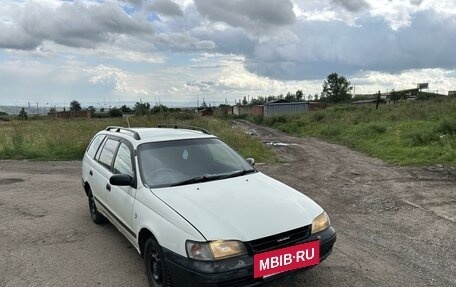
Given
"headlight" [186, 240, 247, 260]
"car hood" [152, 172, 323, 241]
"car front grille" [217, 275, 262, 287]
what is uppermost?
"car hood" [152, 172, 323, 241]

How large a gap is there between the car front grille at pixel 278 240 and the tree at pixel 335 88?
314 ft

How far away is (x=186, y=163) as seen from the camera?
4477 mm

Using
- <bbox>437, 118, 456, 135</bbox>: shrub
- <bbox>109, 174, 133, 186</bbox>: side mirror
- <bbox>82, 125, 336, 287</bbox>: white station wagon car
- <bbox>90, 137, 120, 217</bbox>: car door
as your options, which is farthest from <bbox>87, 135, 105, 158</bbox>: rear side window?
<bbox>437, 118, 456, 135</bbox>: shrub

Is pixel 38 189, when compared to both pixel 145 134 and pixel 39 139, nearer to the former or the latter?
pixel 145 134

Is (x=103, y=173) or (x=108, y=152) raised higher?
(x=108, y=152)

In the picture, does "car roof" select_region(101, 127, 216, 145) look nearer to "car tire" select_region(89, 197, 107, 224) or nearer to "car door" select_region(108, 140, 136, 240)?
"car door" select_region(108, 140, 136, 240)

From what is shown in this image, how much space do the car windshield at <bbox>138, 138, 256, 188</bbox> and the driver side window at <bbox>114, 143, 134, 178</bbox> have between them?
0.61ft

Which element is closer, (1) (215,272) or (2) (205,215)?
(1) (215,272)

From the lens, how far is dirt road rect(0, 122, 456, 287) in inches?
163

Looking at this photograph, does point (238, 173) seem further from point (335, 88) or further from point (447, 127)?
point (335, 88)

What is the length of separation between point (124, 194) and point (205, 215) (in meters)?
1.44

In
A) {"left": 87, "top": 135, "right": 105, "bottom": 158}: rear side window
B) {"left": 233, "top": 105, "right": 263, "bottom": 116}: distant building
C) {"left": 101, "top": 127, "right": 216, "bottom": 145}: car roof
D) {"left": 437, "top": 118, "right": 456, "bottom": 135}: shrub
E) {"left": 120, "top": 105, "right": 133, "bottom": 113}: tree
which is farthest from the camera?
{"left": 120, "top": 105, "right": 133, "bottom": 113}: tree

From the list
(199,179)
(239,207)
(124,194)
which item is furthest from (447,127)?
(124,194)

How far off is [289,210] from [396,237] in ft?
8.72
